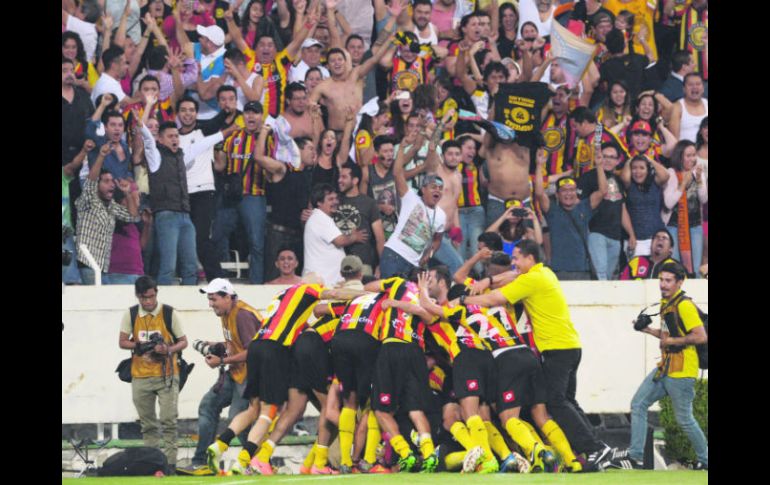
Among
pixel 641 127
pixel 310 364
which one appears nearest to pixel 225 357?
pixel 310 364

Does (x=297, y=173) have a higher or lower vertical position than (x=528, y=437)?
higher

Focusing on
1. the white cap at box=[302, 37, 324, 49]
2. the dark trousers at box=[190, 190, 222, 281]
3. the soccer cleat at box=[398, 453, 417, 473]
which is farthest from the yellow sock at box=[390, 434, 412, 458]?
the white cap at box=[302, 37, 324, 49]

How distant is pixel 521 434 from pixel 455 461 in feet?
2.04

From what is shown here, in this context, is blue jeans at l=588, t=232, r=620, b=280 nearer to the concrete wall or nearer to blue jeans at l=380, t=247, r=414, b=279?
the concrete wall

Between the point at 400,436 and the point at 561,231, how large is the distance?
395cm

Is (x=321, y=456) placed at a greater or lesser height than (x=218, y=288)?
lesser

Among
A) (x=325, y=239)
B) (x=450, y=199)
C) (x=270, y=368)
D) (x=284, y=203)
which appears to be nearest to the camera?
(x=270, y=368)

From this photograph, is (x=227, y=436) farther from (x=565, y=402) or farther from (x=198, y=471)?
(x=565, y=402)

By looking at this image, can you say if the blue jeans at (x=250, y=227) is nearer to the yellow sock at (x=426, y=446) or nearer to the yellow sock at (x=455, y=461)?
the yellow sock at (x=426, y=446)

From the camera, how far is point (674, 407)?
38.2 ft

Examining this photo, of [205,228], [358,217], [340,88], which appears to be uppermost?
[340,88]

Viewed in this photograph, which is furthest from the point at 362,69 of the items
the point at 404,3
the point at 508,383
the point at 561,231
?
the point at 508,383
